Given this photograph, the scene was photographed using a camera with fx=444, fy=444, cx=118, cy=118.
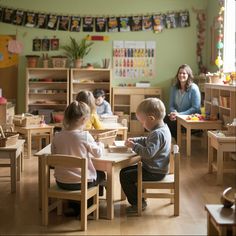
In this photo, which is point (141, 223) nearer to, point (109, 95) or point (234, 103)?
point (234, 103)

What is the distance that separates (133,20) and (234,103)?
148 inches

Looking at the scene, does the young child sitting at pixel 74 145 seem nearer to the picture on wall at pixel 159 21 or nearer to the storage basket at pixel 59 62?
the storage basket at pixel 59 62

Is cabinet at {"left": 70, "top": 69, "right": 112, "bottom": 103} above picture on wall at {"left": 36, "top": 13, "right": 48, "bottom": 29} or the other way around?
the other way around

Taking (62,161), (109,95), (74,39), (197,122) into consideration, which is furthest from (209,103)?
(62,161)

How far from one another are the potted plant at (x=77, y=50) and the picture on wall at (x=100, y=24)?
333 millimetres

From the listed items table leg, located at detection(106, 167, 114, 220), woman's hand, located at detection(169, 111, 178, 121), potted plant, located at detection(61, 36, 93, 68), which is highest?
potted plant, located at detection(61, 36, 93, 68)

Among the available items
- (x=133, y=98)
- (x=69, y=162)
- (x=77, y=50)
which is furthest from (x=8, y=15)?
(x=69, y=162)

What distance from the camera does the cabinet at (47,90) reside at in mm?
8633

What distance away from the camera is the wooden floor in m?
3.43

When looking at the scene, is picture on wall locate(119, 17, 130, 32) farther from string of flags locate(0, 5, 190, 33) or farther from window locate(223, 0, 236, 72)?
window locate(223, 0, 236, 72)

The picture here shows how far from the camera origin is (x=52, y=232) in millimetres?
3396

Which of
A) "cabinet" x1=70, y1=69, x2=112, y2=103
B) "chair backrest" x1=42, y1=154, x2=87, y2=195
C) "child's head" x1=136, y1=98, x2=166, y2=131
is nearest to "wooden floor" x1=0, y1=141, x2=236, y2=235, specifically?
"chair backrest" x1=42, y1=154, x2=87, y2=195

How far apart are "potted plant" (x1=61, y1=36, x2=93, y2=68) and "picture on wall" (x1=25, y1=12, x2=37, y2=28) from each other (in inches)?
29.6

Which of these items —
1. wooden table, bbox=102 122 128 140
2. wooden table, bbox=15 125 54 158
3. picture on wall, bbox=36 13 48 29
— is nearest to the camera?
wooden table, bbox=102 122 128 140
